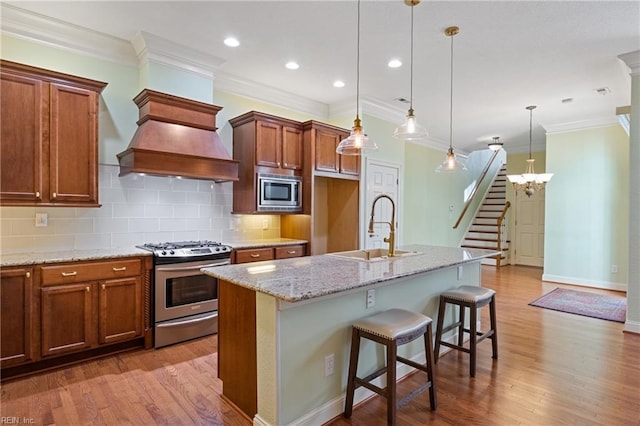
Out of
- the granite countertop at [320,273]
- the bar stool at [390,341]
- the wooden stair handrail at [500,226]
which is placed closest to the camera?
the granite countertop at [320,273]

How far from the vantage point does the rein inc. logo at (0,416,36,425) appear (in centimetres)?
204

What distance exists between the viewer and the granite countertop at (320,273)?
1735 mm

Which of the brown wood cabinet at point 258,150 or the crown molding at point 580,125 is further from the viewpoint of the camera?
the crown molding at point 580,125

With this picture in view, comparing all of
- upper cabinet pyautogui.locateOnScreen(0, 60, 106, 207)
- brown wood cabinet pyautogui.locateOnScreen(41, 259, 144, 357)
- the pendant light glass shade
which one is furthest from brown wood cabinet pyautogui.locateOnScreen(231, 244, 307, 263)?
the pendant light glass shade

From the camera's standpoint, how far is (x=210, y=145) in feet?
11.7

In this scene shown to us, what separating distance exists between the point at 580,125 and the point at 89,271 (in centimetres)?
725

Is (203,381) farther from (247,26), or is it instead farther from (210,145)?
(247,26)

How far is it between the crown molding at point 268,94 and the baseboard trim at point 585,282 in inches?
194

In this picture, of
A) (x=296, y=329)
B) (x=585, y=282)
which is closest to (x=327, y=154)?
(x=296, y=329)

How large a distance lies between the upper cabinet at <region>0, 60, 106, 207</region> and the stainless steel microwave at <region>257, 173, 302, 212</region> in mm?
1640

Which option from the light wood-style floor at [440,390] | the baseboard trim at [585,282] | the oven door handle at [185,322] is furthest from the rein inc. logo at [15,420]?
the baseboard trim at [585,282]

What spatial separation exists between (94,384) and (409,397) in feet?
7.34

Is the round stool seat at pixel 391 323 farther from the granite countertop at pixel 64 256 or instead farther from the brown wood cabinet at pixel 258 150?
the brown wood cabinet at pixel 258 150

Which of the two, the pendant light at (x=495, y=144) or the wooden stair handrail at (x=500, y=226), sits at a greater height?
the pendant light at (x=495, y=144)
